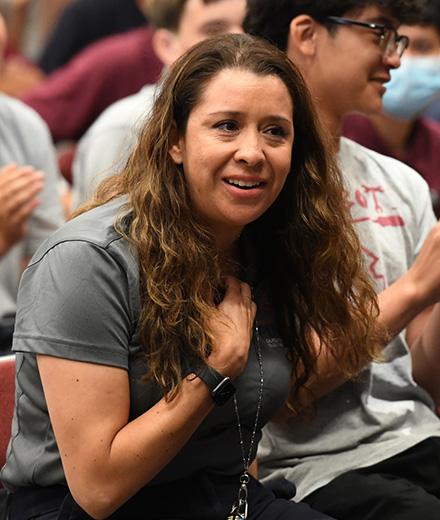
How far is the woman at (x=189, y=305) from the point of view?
173 centimetres

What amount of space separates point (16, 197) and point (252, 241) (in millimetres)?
1131

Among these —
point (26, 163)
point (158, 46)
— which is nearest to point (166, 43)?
point (158, 46)

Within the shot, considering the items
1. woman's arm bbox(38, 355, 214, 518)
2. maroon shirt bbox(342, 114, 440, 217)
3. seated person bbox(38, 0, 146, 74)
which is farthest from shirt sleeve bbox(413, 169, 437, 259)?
seated person bbox(38, 0, 146, 74)

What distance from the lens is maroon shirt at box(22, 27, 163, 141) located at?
4.16 meters

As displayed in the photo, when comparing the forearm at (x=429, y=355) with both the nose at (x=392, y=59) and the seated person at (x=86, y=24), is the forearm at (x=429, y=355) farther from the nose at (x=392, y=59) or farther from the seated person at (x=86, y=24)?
the seated person at (x=86, y=24)

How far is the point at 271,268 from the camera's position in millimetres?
2062

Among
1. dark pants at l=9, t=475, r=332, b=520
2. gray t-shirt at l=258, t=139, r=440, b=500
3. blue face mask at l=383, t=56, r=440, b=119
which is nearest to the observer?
dark pants at l=9, t=475, r=332, b=520

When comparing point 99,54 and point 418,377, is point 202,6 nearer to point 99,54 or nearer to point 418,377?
point 99,54

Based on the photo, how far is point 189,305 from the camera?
1.82 metres

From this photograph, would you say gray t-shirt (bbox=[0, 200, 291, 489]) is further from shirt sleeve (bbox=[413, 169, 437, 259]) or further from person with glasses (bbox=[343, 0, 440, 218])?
person with glasses (bbox=[343, 0, 440, 218])

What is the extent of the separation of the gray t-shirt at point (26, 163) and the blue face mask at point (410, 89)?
1.03m

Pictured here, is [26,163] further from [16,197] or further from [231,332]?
[231,332]

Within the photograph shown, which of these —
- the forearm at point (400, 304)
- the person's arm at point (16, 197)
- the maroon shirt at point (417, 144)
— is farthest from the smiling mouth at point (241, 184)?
the maroon shirt at point (417, 144)

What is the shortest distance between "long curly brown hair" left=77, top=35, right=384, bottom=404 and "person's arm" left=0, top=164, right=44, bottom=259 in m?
1.08
